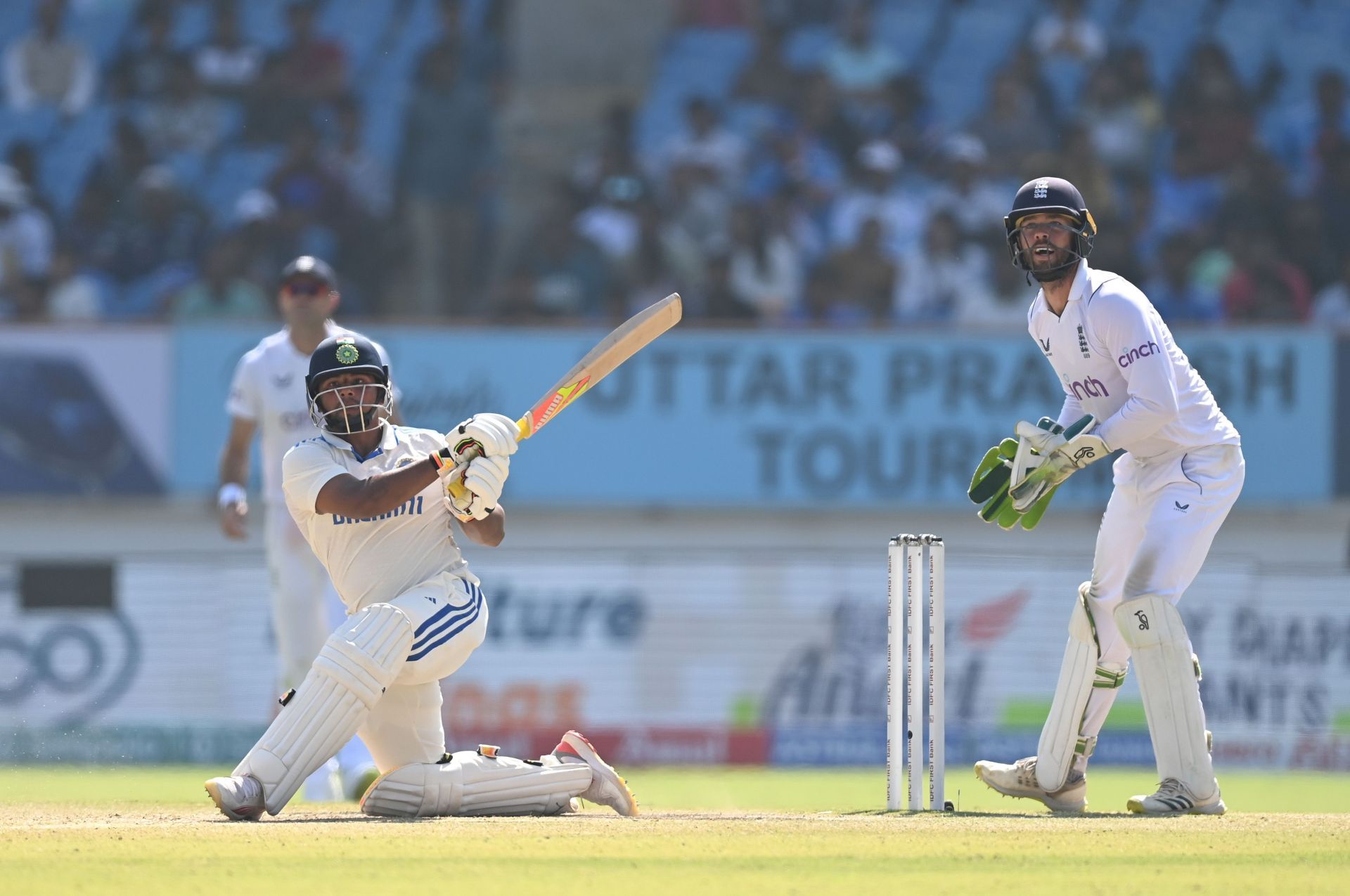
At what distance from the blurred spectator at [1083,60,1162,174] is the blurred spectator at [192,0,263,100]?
600 cm

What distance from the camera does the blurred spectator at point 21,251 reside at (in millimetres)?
12742

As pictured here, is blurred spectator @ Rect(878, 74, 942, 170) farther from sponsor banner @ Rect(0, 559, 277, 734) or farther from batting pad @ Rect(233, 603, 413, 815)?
batting pad @ Rect(233, 603, 413, 815)

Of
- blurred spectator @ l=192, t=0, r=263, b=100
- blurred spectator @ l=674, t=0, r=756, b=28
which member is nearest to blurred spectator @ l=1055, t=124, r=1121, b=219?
blurred spectator @ l=674, t=0, r=756, b=28

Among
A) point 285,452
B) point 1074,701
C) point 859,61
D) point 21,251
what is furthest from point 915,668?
point 859,61

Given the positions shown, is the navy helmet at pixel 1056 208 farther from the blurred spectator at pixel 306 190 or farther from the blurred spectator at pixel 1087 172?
the blurred spectator at pixel 306 190

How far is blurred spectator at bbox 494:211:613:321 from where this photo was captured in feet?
42.2

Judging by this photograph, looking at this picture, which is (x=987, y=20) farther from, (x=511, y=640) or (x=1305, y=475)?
(x=511, y=640)

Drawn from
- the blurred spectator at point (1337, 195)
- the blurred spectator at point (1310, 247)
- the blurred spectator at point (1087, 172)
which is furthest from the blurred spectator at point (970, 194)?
the blurred spectator at point (1337, 195)

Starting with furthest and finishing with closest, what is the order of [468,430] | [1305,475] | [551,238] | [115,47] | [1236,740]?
[115,47]
[551,238]
[1305,475]
[1236,740]
[468,430]

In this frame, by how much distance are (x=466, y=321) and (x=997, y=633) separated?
3.82 m

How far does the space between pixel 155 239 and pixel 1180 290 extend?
6.74 m

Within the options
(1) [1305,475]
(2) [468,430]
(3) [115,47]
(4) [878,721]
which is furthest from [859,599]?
(3) [115,47]

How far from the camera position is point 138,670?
10609 mm

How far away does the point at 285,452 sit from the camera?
7844 mm
